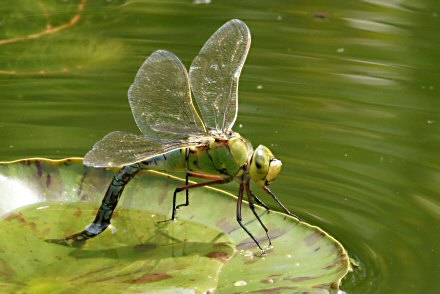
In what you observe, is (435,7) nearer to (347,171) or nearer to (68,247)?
(347,171)

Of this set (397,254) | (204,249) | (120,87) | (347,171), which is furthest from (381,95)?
(204,249)

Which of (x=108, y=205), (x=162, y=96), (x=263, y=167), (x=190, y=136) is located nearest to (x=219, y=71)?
(x=162, y=96)

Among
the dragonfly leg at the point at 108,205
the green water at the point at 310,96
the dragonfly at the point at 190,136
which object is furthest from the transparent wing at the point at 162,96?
the green water at the point at 310,96

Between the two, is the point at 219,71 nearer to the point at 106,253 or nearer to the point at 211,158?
the point at 211,158

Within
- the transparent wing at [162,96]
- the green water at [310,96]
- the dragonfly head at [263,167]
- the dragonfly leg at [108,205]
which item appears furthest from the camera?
the green water at [310,96]

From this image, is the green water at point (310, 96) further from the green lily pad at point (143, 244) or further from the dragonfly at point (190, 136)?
the dragonfly at point (190, 136)
